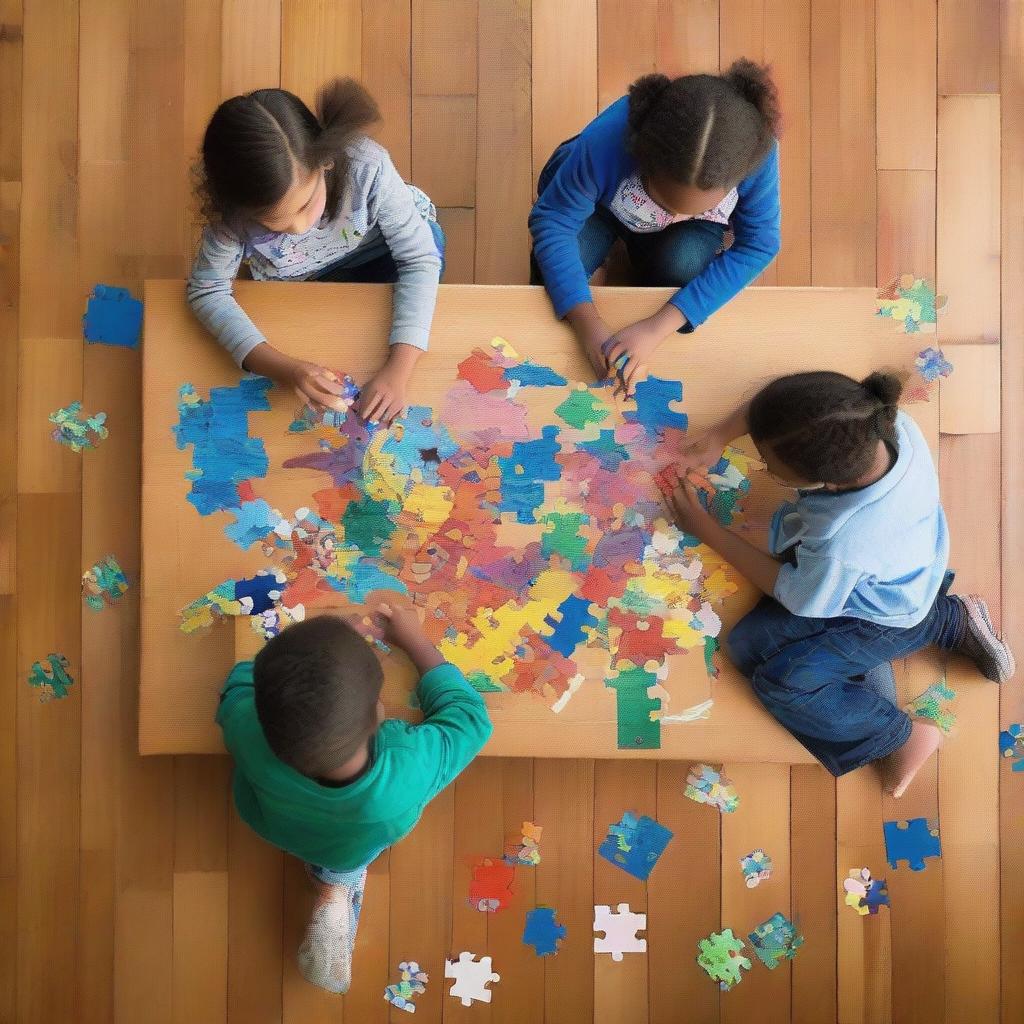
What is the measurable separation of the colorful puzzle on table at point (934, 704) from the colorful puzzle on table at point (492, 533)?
412 mm

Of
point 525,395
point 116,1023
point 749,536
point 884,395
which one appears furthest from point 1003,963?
point 116,1023

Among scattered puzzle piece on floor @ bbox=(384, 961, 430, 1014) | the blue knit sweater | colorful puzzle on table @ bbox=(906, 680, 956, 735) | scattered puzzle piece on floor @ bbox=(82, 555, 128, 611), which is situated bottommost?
scattered puzzle piece on floor @ bbox=(384, 961, 430, 1014)

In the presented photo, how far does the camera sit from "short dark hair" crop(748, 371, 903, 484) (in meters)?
1.10

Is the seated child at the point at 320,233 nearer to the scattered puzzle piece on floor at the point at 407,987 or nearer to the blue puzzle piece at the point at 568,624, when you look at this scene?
the blue puzzle piece at the point at 568,624

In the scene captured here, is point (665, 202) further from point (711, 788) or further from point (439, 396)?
point (711, 788)

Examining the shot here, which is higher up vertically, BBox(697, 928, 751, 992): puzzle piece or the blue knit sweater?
the blue knit sweater

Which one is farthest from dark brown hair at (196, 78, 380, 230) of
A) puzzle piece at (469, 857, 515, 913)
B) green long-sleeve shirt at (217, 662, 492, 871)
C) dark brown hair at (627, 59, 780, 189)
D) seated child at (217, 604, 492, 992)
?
puzzle piece at (469, 857, 515, 913)

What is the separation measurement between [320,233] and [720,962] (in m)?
1.31

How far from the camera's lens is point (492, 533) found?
4.10 ft

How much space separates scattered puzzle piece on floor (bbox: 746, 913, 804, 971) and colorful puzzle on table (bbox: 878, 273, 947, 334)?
38.4 inches

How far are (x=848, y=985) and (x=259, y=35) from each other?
192 cm

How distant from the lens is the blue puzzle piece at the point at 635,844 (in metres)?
1.52

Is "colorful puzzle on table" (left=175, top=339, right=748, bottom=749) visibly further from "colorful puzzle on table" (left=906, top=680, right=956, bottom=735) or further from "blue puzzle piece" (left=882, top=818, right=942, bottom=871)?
"blue puzzle piece" (left=882, top=818, right=942, bottom=871)

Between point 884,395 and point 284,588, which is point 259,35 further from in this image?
point 884,395
